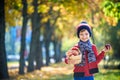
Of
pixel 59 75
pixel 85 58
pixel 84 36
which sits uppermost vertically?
pixel 84 36

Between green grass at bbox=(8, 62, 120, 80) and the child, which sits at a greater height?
the child

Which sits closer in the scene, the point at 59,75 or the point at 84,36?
the point at 84,36

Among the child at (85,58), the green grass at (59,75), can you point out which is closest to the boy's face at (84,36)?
the child at (85,58)

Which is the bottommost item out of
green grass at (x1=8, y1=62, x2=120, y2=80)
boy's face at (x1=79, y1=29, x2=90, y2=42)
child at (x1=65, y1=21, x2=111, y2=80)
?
green grass at (x1=8, y1=62, x2=120, y2=80)

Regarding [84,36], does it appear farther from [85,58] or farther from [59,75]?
[59,75]

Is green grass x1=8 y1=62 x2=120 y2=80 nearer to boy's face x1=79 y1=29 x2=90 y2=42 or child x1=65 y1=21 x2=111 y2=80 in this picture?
child x1=65 y1=21 x2=111 y2=80

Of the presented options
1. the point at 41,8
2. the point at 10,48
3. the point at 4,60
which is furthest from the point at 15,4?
the point at 10,48

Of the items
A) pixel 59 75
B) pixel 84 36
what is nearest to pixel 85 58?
pixel 84 36

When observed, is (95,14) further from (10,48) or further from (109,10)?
(10,48)

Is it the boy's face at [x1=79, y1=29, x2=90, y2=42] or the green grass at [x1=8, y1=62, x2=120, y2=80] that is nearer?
the boy's face at [x1=79, y1=29, x2=90, y2=42]

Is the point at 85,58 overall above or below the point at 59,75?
above

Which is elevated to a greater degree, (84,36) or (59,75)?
(84,36)

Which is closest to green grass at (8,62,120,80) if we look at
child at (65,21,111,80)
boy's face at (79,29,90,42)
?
child at (65,21,111,80)

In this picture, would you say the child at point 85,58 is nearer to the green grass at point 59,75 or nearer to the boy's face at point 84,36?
the boy's face at point 84,36
